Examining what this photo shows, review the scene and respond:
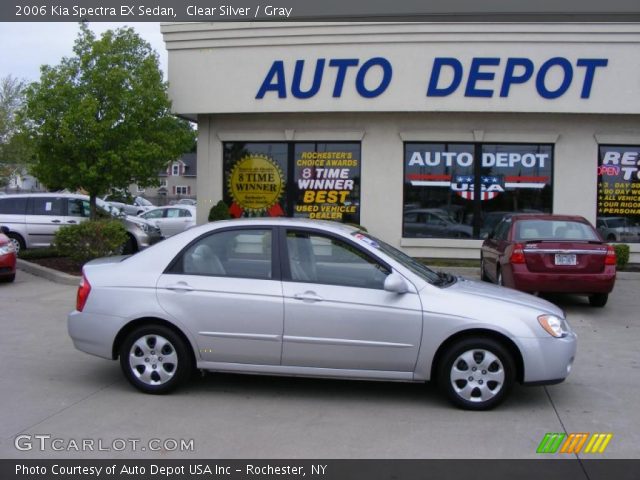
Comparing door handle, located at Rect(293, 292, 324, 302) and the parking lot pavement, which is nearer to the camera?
the parking lot pavement

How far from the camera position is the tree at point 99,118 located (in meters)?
14.3

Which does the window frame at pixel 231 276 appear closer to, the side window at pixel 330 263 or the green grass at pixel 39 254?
the side window at pixel 330 263

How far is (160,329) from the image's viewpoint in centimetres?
596

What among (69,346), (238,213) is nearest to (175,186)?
(238,213)

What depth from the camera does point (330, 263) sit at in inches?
237

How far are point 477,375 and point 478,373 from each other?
20mm

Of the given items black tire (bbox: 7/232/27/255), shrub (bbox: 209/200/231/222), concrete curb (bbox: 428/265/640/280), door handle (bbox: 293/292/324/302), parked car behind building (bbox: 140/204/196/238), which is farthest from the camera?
parked car behind building (bbox: 140/204/196/238)

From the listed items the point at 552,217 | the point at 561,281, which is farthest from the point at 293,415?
the point at 552,217

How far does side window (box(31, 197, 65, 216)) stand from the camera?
15852mm

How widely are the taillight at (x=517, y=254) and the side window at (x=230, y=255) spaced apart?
529cm

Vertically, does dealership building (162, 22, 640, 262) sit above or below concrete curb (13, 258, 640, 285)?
above

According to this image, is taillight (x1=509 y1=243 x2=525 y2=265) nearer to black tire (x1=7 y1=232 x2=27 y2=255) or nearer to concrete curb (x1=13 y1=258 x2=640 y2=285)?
concrete curb (x1=13 y1=258 x2=640 y2=285)

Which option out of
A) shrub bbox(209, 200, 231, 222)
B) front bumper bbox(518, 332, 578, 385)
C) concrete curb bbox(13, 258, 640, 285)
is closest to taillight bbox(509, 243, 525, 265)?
concrete curb bbox(13, 258, 640, 285)

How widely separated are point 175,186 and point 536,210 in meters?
62.7
